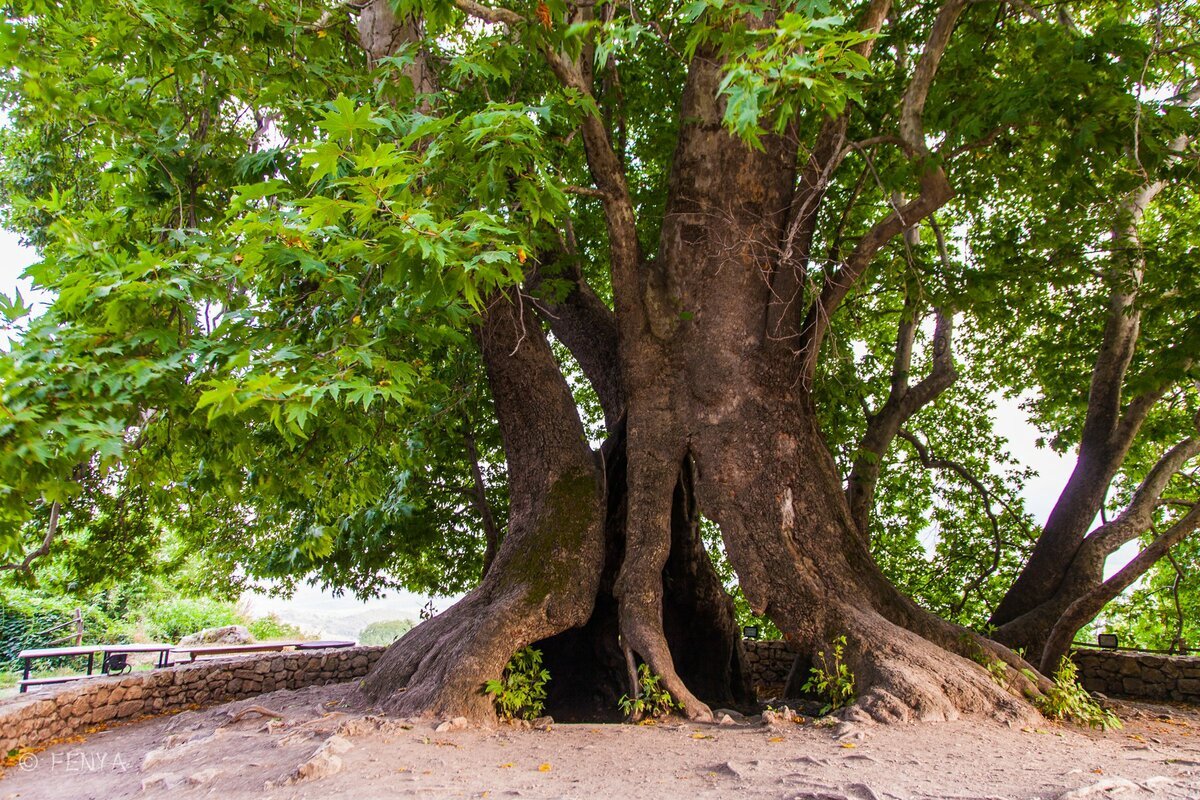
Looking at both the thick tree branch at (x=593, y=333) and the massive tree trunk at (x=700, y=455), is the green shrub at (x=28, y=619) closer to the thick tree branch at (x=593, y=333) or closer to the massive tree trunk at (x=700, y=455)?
the massive tree trunk at (x=700, y=455)

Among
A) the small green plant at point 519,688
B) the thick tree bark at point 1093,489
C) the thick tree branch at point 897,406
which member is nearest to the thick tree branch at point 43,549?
the small green plant at point 519,688

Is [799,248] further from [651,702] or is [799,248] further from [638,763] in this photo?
[638,763]

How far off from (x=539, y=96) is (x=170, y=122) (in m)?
3.15

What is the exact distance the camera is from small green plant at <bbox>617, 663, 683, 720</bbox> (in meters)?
5.07

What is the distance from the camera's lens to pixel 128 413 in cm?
360

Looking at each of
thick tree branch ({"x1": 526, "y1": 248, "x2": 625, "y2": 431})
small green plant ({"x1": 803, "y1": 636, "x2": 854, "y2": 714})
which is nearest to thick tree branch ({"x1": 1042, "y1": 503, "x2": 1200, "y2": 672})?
small green plant ({"x1": 803, "y1": 636, "x2": 854, "y2": 714})

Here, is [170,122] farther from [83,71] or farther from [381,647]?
[381,647]

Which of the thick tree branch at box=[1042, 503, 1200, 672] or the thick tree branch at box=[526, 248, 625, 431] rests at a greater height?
the thick tree branch at box=[526, 248, 625, 431]

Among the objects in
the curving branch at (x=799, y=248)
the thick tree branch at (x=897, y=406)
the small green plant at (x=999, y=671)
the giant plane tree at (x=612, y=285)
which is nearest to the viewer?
the giant plane tree at (x=612, y=285)

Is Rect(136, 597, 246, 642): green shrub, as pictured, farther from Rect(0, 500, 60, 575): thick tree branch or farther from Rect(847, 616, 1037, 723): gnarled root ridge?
Rect(847, 616, 1037, 723): gnarled root ridge

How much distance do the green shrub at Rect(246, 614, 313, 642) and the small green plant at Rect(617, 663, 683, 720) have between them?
12.9 m

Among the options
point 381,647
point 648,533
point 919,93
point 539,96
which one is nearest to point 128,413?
point 648,533

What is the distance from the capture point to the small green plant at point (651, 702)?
16.6 ft

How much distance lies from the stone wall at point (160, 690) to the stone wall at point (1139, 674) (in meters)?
8.16
